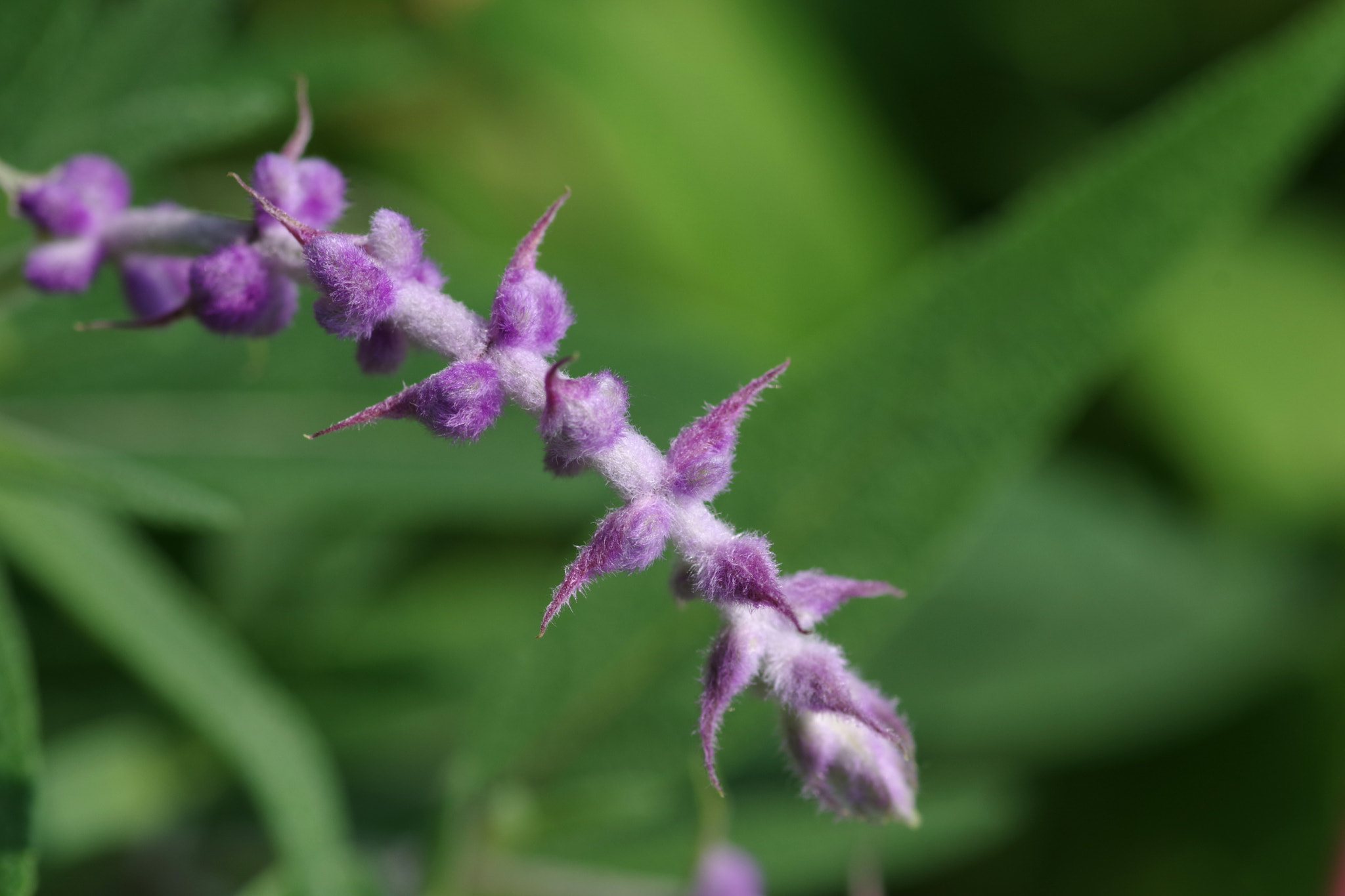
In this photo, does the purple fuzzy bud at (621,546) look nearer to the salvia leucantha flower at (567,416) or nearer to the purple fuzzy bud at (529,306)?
the salvia leucantha flower at (567,416)

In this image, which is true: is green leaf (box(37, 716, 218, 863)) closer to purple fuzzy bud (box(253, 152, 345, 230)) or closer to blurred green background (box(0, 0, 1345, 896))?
blurred green background (box(0, 0, 1345, 896))

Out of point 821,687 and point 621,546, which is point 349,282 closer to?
point 621,546

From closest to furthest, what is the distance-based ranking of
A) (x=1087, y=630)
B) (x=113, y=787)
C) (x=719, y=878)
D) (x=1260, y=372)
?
(x=719, y=878) < (x=113, y=787) < (x=1087, y=630) < (x=1260, y=372)

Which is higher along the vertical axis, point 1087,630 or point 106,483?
point 1087,630

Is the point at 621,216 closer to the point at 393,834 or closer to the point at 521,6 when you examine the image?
the point at 521,6

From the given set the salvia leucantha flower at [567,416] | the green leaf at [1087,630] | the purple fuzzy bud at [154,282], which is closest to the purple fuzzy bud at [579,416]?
the salvia leucantha flower at [567,416]

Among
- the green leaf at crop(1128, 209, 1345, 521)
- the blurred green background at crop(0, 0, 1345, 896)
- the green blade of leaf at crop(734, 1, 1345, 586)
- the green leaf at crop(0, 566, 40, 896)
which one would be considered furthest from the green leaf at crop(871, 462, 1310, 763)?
the green leaf at crop(0, 566, 40, 896)

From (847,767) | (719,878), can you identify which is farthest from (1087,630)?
(847,767)
